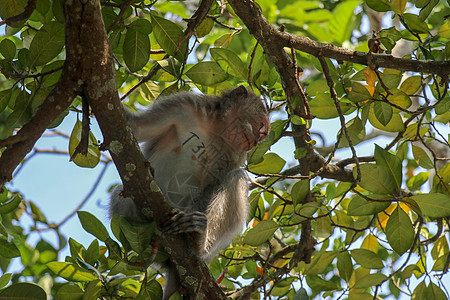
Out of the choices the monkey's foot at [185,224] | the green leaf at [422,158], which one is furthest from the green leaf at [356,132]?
the monkey's foot at [185,224]

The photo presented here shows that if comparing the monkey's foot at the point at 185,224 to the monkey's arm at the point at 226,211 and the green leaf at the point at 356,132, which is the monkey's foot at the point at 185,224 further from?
the green leaf at the point at 356,132

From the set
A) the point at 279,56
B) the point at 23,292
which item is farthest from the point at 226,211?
the point at 23,292

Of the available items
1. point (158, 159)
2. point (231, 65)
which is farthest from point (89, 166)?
point (231, 65)

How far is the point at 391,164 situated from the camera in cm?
311

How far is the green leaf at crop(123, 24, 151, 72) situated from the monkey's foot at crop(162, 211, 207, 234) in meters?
1.02

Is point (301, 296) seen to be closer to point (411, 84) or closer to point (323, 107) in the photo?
point (323, 107)

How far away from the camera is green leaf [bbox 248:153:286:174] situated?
3.90 meters

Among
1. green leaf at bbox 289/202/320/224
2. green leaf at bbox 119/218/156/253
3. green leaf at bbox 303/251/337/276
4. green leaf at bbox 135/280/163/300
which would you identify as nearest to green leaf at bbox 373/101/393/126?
green leaf at bbox 289/202/320/224

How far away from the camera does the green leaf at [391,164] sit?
3.10m

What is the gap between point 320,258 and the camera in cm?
408

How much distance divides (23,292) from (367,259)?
2382 millimetres

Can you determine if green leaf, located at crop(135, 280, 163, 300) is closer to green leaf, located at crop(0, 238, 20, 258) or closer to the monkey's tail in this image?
the monkey's tail

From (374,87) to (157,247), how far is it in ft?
6.09

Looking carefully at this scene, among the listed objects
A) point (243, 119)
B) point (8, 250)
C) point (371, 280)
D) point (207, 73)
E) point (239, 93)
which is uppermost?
point (239, 93)
